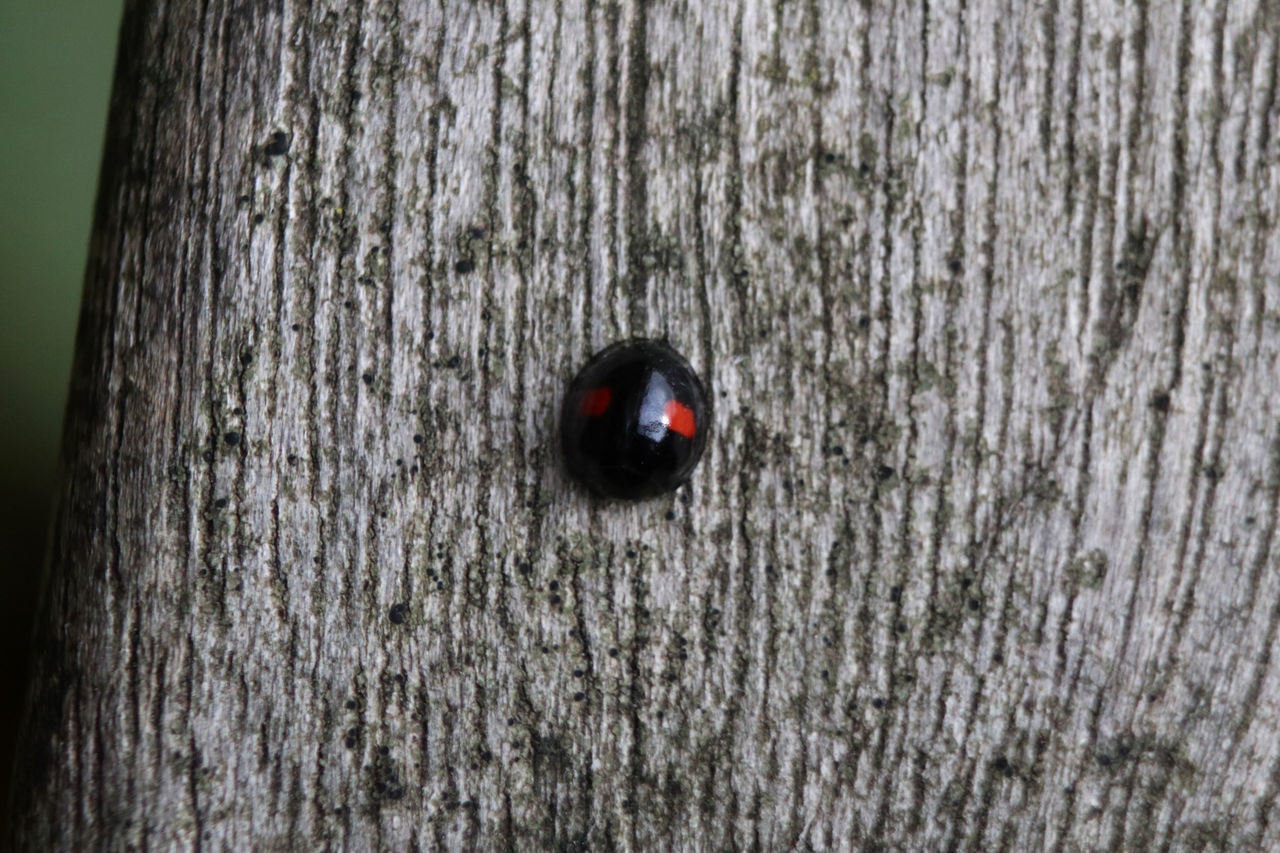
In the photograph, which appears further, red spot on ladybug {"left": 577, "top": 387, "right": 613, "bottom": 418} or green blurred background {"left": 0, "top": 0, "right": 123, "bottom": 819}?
green blurred background {"left": 0, "top": 0, "right": 123, "bottom": 819}

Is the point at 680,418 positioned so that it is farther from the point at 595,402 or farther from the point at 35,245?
the point at 35,245

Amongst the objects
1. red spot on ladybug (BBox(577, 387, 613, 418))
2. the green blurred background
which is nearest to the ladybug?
red spot on ladybug (BBox(577, 387, 613, 418))

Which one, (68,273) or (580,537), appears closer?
(580,537)

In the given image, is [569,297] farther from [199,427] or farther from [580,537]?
[199,427]

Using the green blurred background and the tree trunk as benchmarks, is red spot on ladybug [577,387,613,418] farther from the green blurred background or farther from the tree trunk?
the green blurred background

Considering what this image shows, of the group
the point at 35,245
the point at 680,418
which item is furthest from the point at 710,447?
the point at 35,245

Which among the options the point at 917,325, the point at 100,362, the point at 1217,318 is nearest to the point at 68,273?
the point at 100,362

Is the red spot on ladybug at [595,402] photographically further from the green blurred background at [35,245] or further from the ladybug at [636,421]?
the green blurred background at [35,245]
